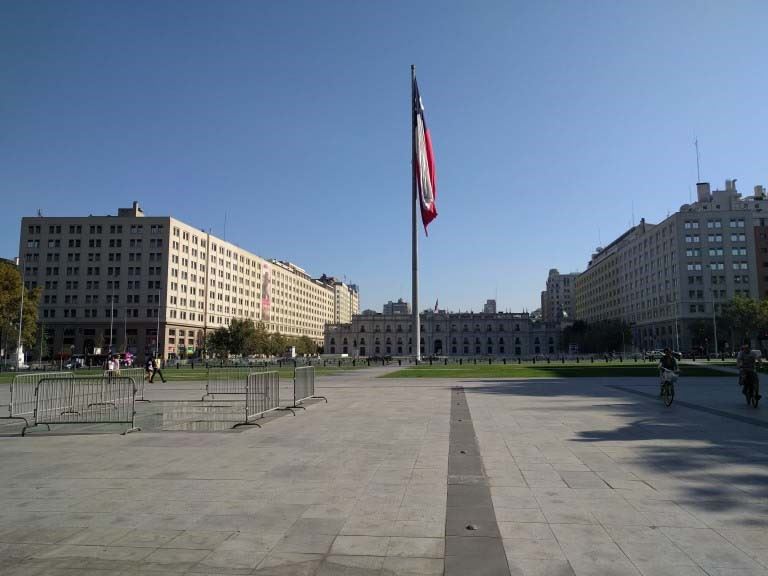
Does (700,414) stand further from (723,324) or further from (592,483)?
(723,324)

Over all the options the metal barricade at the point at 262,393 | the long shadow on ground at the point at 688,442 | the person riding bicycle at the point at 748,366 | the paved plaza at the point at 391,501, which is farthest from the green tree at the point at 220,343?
the person riding bicycle at the point at 748,366

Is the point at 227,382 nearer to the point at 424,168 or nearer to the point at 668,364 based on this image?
the point at 668,364

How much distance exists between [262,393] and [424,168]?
43278 mm

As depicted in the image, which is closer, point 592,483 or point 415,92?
point 592,483

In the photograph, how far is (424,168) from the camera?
54.9 meters

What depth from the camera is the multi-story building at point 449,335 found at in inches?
6969

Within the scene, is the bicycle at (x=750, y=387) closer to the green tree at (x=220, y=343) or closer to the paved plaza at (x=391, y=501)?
the paved plaza at (x=391, y=501)

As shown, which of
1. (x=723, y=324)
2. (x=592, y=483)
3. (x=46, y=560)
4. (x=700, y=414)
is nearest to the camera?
(x=46, y=560)

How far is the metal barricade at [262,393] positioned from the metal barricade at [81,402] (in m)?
3.22

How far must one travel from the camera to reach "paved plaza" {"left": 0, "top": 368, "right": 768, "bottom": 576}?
470 cm

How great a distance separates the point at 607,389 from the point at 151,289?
284ft

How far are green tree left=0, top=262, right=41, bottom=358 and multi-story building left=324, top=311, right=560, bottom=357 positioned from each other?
117 meters

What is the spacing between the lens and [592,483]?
732 centimetres

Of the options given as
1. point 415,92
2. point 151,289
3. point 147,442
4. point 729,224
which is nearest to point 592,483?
point 147,442
